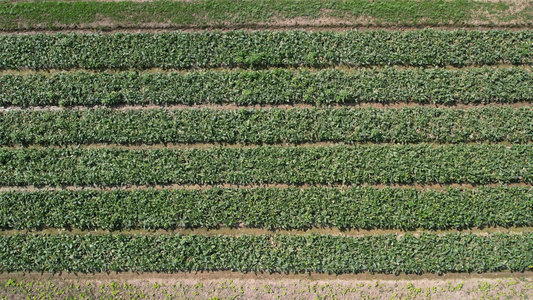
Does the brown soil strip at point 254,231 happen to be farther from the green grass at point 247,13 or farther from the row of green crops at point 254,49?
the green grass at point 247,13

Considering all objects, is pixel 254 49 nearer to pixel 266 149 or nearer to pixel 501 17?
pixel 266 149

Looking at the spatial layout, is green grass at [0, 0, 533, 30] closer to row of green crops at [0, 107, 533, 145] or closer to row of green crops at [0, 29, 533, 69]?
row of green crops at [0, 29, 533, 69]

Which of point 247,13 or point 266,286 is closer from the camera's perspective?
point 266,286

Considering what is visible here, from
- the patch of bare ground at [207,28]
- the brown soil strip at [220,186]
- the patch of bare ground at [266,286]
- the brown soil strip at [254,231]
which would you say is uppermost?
the patch of bare ground at [207,28]

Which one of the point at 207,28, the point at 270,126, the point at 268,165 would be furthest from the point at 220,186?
the point at 207,28

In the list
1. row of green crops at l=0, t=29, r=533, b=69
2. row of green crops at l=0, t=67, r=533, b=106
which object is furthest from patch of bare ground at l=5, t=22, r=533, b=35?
row of green crops at l=0, t=67, r=533, b=106

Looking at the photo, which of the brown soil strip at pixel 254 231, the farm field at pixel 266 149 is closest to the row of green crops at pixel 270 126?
the farm field at pixel 266 149
